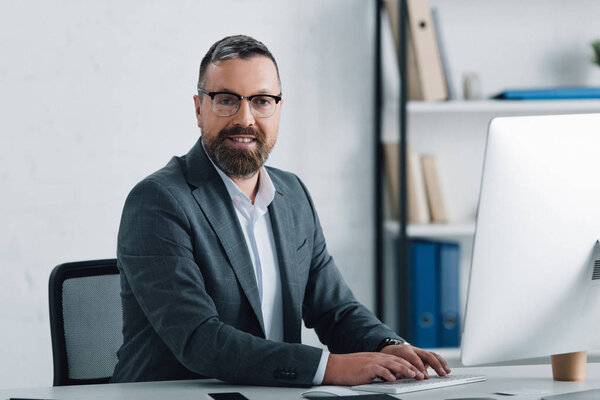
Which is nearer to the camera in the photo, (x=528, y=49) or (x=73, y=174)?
(x=73, y=174)

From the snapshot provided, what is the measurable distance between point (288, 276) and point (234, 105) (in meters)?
0.38

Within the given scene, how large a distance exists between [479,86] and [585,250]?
156cm

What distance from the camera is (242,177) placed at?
65.6 inches

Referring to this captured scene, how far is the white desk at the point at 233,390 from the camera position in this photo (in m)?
1.25

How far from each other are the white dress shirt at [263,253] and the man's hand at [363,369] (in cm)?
33

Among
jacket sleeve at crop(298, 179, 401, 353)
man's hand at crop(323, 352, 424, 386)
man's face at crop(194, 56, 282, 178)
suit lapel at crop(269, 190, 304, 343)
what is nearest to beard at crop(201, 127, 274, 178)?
man's face at crop(194, 56, 282, 178)

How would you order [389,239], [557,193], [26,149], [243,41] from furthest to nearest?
1. [389,239]
2. [26,149]
3. [243,41]
4. [557,193]

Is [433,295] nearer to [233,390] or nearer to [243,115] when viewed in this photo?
[243,115]

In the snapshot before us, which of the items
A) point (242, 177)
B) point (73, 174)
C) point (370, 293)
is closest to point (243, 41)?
point (242, 177)

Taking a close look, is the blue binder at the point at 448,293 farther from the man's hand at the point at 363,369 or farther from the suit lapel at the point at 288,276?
the man's hand at the point at 363,369

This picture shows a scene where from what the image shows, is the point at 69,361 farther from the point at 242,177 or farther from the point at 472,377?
the point at 472,377

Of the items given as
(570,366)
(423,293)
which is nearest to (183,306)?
(570,366)

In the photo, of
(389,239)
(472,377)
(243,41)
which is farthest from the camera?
(389,239)

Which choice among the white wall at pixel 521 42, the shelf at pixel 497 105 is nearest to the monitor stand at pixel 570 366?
the shelf at pixel 497 105
